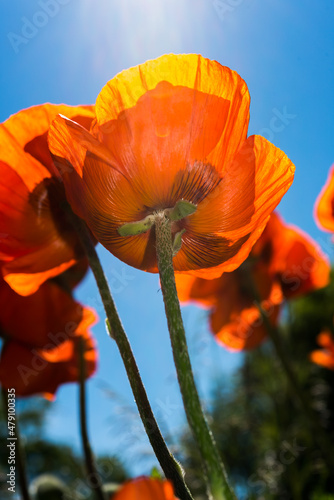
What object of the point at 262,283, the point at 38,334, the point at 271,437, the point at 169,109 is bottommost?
the point at 271,437

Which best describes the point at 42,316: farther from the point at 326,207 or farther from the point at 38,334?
the point at 326,207

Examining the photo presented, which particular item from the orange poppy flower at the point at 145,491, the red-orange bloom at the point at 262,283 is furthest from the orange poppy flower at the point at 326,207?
the orange poppy flower at the point at 145,491

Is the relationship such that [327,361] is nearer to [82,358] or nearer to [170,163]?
[82,358]

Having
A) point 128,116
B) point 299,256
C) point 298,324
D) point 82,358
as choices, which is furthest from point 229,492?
point 298,324

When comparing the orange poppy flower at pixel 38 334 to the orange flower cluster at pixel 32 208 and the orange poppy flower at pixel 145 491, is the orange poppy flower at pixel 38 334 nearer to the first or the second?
the orange flower cluster at pixel 32 208

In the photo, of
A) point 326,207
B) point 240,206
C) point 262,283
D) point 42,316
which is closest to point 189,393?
point 240,206

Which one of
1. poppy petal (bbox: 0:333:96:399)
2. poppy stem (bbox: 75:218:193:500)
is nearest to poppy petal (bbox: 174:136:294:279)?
poppy stem (bbox: 75:218:193:500)

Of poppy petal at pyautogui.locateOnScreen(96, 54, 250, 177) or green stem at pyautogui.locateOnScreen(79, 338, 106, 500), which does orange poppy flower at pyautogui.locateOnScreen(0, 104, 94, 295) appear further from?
green stem at pyautogui.locateOnScreen(79, 338, 106, 500)
